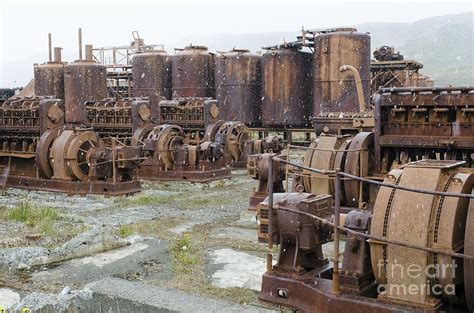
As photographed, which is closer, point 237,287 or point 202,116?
point 237,287

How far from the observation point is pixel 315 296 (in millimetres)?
4977

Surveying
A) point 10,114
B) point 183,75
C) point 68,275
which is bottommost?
point 68,275

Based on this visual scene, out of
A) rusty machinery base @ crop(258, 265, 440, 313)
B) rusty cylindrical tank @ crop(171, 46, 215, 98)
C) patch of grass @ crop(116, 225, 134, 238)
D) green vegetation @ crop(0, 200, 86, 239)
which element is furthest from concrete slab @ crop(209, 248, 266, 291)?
rusty cylindrical tank @ crop(171, 46, 215, 98)

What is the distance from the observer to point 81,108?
21.5 meters

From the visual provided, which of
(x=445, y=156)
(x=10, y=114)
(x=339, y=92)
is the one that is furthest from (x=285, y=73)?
(x=445, y=156)

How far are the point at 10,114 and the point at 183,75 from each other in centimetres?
818

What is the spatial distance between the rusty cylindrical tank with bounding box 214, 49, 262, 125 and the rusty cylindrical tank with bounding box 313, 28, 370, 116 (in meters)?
3.03

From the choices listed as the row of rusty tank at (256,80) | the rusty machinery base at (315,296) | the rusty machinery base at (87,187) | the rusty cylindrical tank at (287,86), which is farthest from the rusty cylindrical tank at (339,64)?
the rusty machinery base at (315,296)

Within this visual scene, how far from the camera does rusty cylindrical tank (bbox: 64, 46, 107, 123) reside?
21391 millimetres

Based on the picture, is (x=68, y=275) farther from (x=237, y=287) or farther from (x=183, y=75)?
(x=183, y=75)

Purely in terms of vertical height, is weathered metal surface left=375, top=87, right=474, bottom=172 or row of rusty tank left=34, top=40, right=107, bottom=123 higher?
row of rusty tank left=34, top=40, right=107, bottom=123

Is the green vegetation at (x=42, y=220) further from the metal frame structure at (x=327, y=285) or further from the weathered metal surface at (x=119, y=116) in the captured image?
the weathered metal surface at (x=119, y=116)

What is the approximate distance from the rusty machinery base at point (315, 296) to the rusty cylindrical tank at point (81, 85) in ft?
56.4

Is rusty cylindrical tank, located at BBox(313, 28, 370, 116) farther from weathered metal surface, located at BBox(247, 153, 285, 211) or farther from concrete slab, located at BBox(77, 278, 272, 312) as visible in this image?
concrete slab, located at BBox(77, 278, 272, 312)
